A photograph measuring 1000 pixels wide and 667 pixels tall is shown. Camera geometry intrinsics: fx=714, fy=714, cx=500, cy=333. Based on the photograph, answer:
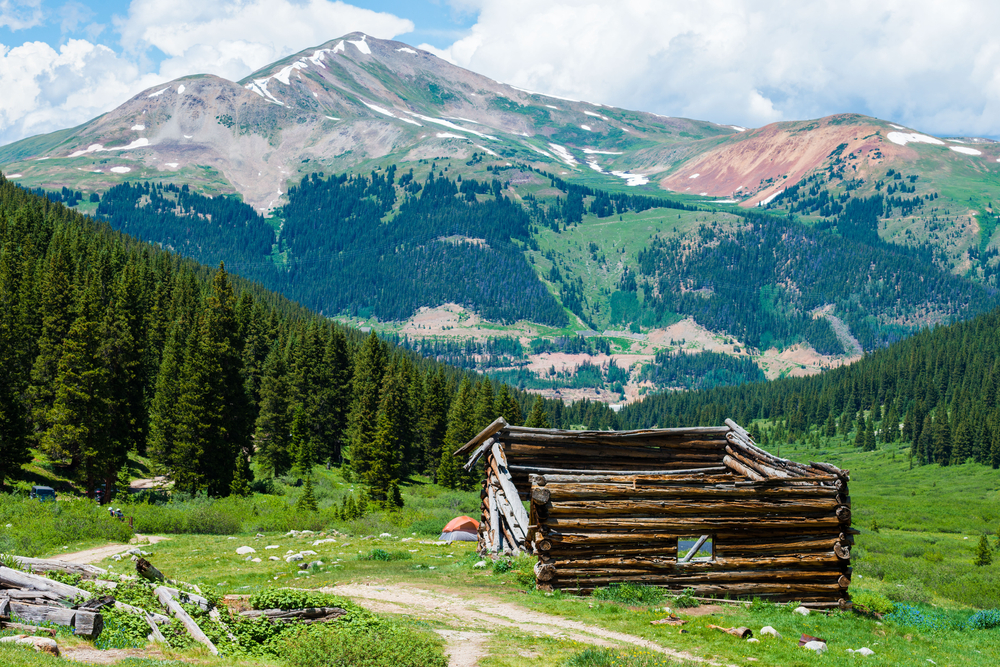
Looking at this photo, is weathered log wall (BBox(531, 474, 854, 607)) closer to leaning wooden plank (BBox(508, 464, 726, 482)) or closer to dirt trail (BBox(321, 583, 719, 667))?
leaning wooden plank (BBox(508, 464, 726, 482))

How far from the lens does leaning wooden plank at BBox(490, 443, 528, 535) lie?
80.6ft

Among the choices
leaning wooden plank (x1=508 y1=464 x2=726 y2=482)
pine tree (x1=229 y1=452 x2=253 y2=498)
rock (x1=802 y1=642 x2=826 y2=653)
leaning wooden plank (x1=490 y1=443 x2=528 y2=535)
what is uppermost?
leaning wooden plank (x1=508 y1=464 x2=726 y2=482)

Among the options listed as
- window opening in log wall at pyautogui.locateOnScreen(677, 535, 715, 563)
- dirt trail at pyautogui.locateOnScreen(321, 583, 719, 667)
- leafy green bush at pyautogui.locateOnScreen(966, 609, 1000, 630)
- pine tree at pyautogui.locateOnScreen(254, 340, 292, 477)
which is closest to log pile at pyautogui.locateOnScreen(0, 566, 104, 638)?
dirt trail at pyautogui.locateOnScreen(321, 583, 719, 667)

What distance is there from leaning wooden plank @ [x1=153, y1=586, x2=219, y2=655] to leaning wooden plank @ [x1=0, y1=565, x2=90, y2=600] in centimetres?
139

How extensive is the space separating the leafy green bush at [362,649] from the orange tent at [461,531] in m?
26.0

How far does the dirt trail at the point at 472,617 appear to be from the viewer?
48.2 feet

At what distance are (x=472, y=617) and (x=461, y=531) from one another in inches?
975

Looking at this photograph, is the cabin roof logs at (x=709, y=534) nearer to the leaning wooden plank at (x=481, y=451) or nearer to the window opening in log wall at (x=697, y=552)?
the window opening in log wall at (x=697, y=552)

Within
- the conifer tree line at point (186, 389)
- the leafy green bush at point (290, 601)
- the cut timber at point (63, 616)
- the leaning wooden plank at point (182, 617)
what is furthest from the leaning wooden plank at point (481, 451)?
the conifer tree line at point (186, 389)

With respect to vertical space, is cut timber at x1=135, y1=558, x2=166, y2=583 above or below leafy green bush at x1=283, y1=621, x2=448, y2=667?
above

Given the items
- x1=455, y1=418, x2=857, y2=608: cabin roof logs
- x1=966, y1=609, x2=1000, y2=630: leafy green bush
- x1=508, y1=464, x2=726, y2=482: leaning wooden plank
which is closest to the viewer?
x1=966, y1=609, x2=1000, y2=630: leafy green bush

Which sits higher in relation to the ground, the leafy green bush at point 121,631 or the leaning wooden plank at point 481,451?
the leaning wooden plank at point 481,451

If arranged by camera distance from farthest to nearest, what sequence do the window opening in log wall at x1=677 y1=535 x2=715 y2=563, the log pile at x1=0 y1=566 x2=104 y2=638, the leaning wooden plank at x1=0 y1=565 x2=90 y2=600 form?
the window opening in log wall at x1=677 y1=535 x2=715 y2=563 → the leaning wooden plank at x1=0 y1=565 x2=90 y2=600 → the log pile at x1=0 y1=566 x2=104 y2=638

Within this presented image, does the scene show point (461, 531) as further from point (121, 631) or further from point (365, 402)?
point (365, 402)
